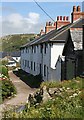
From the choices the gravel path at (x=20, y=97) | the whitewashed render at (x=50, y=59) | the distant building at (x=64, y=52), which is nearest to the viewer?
the gravel path at (x=20, y=97)

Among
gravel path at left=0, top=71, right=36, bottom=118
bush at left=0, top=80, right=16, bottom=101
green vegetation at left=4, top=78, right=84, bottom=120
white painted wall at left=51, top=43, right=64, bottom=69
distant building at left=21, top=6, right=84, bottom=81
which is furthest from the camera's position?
white painted wall at left=51, top=43, right=64, bottom=69

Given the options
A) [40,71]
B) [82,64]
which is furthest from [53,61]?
[82,64]

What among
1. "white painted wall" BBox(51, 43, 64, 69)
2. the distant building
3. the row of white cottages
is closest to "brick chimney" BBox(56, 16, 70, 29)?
the distant building

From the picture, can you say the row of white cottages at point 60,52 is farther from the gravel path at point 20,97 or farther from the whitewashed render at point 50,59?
the gravel path at point 20,97

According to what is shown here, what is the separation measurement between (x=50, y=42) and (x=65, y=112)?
848 inches

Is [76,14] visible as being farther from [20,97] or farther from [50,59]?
[20,97]

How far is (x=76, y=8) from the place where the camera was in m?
31.5

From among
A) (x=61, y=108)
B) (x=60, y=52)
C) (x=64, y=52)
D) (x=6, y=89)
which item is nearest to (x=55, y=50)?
(x=60, y=52)

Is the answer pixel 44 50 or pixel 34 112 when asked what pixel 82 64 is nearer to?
pixel 34 112

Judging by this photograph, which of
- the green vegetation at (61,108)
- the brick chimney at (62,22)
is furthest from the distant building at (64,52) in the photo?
the green vegetation at (61,108)

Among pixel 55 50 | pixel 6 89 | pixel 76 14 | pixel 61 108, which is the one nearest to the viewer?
pixel 61 108

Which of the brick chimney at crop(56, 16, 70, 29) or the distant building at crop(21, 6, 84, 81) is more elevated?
the brick chimney at crop(56, 16, 70, 29)

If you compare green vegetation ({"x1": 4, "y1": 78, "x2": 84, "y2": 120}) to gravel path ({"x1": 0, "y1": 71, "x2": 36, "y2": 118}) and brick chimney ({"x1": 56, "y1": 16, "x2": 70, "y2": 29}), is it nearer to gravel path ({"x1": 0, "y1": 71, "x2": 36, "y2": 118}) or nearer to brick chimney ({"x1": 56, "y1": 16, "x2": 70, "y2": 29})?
gravel path ({"x1": 0, "y1": 71, "x2": 36, "y2": 118})

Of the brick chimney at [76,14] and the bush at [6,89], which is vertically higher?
the brick chimney at [76,14]
